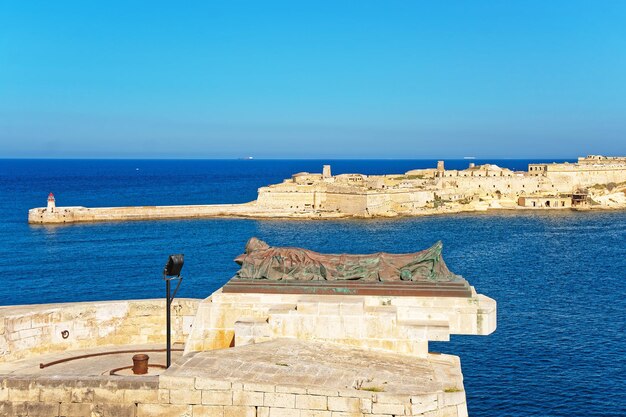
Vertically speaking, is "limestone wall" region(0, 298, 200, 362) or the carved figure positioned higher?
the carved figure

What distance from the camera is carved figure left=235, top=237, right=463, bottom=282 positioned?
11.9 metres

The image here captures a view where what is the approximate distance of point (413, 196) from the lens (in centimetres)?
9156

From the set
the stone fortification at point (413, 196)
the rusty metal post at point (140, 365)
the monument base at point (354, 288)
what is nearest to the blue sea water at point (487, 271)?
the stone fortification at point (413, 196)

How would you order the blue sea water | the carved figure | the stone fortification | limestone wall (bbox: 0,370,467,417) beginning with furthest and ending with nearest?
the stone fortification < the blue sea water < the carved figure < limestone wall (bbox: 0,370,467,417)

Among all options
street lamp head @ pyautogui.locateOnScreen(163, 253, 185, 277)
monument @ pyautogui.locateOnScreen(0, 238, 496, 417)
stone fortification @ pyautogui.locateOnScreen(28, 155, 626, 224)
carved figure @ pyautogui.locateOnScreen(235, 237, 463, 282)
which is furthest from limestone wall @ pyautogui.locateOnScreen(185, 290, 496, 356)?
stone fortification @ pyautogui.locateOnScreen(28, 155, 626, 224)

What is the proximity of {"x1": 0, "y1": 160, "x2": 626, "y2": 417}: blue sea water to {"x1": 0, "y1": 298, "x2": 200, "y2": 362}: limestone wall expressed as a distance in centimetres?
869

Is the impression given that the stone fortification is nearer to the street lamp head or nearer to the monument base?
the monument base

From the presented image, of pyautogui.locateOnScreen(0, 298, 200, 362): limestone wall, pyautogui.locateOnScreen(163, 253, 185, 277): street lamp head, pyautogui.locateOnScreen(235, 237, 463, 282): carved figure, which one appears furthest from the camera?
pyautogui.locateOnScreen(0, 298, 200, 362): limestone wall

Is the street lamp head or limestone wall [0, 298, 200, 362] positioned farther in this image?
limestone wall [0, 298, 200, 362]

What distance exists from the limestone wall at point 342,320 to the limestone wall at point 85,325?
77.1 inches

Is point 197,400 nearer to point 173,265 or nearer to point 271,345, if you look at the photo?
point 271,345

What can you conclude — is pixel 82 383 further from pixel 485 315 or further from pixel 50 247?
pixel 50 247

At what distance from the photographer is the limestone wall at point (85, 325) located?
12.0m

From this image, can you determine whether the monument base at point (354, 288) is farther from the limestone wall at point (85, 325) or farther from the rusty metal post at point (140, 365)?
the limestone wall at point (85, 325)
